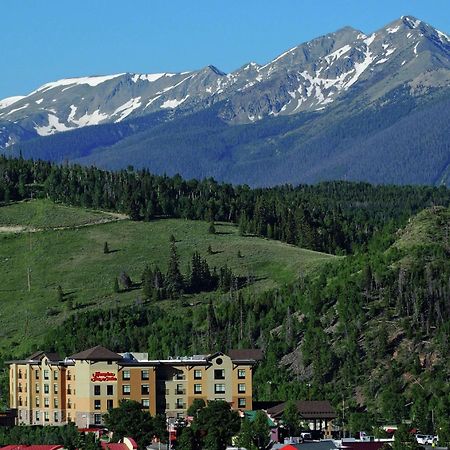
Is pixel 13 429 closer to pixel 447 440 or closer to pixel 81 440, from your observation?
pixel 81 440

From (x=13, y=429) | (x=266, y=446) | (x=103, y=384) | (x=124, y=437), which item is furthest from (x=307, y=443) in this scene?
(x=103, y=384)

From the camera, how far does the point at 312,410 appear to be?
177 m

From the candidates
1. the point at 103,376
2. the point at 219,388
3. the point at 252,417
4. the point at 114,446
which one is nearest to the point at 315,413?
the point at 219,388

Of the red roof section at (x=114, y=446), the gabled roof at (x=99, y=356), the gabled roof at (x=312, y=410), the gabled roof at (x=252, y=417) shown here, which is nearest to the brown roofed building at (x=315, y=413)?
the gabled roof at (x=312, y=410)

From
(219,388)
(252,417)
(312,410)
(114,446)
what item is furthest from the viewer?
(219,388)

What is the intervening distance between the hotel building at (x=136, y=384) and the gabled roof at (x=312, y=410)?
4.58m

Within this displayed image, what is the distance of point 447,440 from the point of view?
5438 inches

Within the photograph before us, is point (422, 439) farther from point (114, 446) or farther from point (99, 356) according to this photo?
point (99, 356)

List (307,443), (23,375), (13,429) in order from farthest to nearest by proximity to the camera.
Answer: (23,375) < (13,429) < (307,443)

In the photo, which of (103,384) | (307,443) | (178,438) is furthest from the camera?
(103,384)

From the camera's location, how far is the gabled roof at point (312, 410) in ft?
576

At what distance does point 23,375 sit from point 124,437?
4930 cm

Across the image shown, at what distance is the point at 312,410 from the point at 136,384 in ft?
55.7

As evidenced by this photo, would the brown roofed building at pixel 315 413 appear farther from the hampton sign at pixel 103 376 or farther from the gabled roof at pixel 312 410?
the hampton sign at pixel 103 376
